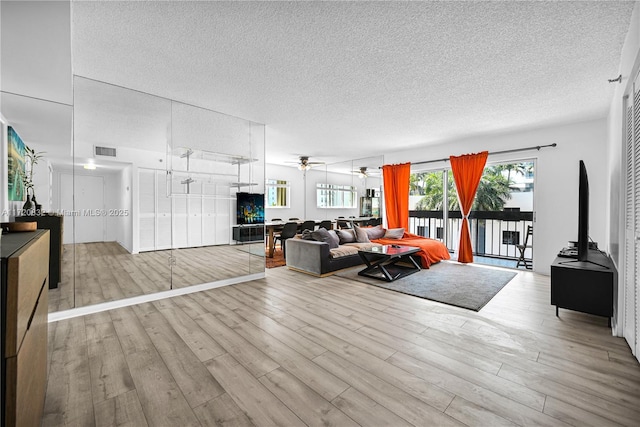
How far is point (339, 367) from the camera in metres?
2.01

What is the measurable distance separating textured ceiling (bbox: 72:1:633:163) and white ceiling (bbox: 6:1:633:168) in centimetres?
1

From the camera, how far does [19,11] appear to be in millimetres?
1788

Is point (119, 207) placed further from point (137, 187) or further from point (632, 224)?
point (632, 224)

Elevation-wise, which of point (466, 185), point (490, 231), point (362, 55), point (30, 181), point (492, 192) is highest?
point (362, 55)

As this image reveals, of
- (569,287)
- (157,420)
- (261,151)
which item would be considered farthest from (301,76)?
(569,287)

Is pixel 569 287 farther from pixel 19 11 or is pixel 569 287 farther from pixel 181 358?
pixel 19 11

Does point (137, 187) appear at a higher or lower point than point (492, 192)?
lower

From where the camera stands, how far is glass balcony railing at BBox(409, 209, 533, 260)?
584cm

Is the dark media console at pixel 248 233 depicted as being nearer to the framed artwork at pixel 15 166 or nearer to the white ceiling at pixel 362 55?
the white ceiling at pixel 362 55

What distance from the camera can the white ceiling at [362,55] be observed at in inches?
79.0

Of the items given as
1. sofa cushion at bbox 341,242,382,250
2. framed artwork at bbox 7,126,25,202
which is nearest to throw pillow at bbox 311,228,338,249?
sofa cushion at bbox 341,242,382,250

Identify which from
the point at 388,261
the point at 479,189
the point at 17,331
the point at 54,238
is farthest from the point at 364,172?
the point at 17,331

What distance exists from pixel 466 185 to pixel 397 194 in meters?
1.59

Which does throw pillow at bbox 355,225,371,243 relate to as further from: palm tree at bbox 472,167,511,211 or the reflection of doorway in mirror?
the reflection of doorway in mirror
